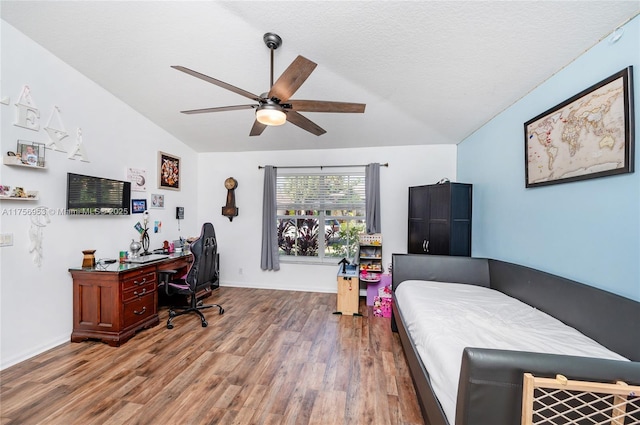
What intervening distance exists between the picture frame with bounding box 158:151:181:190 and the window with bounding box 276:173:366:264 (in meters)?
1.72

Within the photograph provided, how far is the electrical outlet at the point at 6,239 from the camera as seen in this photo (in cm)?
216

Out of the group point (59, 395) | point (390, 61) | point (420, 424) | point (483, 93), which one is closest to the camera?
point (420, 424)

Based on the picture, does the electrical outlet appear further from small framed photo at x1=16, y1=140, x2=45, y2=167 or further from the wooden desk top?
small framed photo at x1=16, y1=140, x2=45, y2=167

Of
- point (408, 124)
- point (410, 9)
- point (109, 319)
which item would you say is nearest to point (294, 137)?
point (408, 124)

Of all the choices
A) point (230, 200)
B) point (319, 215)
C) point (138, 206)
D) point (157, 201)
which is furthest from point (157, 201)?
point (319, 215)

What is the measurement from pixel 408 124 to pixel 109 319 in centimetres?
426

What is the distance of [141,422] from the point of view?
1.63 meters

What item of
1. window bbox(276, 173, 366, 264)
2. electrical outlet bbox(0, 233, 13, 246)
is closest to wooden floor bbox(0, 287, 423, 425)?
electrical outlet bbox(0, 233, 13, 246)

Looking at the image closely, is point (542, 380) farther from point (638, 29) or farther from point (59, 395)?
point (59, 395)

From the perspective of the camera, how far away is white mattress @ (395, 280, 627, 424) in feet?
4.48

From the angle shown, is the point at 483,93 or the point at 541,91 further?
the point at 483,93

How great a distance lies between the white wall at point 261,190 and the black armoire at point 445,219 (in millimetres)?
632

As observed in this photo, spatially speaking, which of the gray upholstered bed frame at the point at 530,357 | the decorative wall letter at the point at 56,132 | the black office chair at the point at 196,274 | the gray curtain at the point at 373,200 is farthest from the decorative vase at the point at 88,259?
the gray curtain at the point at 373,200

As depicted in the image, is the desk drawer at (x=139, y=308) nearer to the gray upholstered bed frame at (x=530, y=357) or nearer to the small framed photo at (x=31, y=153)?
the small framed photo at (x=31, y=153)
